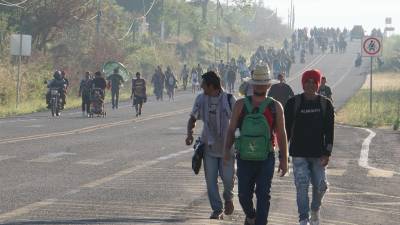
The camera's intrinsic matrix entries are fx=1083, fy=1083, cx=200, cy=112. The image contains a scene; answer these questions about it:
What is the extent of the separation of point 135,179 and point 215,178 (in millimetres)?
4371

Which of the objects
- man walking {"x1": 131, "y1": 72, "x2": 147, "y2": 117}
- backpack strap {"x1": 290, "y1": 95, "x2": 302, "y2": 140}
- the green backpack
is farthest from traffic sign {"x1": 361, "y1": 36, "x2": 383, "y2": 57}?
the green backpack

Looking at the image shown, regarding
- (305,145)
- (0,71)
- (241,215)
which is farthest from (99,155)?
(0,71)

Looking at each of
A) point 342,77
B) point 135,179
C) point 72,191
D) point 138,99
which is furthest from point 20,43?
point 342,77

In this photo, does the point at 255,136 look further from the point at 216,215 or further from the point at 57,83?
the point at 57,83

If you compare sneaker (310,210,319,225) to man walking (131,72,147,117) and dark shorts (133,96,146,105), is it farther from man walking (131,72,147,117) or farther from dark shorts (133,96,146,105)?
dark shorts (133,96,146,105)

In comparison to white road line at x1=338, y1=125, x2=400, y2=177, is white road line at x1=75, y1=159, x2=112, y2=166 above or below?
above

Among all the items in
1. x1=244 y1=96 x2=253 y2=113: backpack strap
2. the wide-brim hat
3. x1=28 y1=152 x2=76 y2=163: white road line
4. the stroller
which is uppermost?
the wide-brim hat

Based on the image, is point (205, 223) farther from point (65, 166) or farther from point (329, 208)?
point (65, 166)

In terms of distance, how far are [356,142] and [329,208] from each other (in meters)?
14.0

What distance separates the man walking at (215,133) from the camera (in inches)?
469

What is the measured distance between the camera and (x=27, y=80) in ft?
161

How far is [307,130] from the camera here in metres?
11.0

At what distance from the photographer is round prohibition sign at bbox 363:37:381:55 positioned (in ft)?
121

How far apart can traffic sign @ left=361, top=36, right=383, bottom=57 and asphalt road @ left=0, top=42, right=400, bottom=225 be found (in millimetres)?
5076
